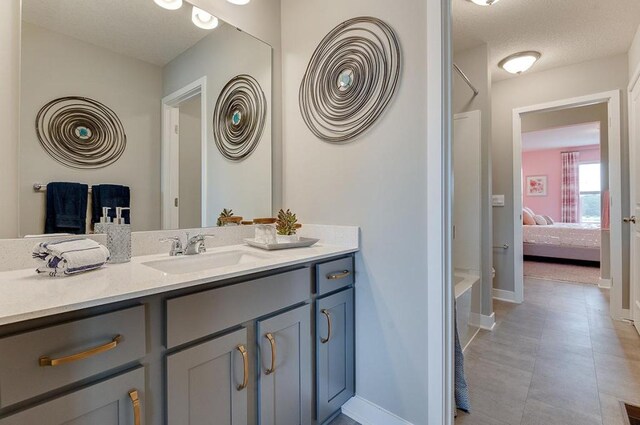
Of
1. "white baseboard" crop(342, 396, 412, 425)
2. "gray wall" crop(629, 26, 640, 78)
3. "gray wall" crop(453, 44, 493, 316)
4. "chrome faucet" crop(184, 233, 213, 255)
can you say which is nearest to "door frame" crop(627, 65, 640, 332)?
"gray wall" crop(629, 26, 640, 78)

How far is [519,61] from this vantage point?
2973 mm

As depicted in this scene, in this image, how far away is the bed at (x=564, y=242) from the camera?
494 centimetres

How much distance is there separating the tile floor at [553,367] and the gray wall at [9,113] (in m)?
2.14

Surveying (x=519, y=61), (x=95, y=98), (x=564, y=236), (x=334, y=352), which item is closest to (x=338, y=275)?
(x=334, y=352)

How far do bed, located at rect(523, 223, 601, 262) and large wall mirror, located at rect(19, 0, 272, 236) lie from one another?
5.54m

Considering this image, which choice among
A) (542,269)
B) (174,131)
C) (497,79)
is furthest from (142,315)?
(542,269)

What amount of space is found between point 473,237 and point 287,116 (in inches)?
78.2

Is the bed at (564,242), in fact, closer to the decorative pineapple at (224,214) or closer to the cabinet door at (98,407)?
the decorative pineapple at (224,214)

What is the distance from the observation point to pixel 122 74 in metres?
1.32

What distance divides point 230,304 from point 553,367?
7.22 feet

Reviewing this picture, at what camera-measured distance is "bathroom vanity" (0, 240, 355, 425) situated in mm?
669

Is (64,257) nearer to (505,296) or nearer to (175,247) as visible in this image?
(175,247)

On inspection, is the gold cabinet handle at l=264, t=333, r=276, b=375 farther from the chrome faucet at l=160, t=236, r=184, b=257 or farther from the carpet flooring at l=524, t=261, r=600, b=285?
the carpet flooring at l=524, t=261, r=600, b=285

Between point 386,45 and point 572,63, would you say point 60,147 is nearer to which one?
point 386,45
